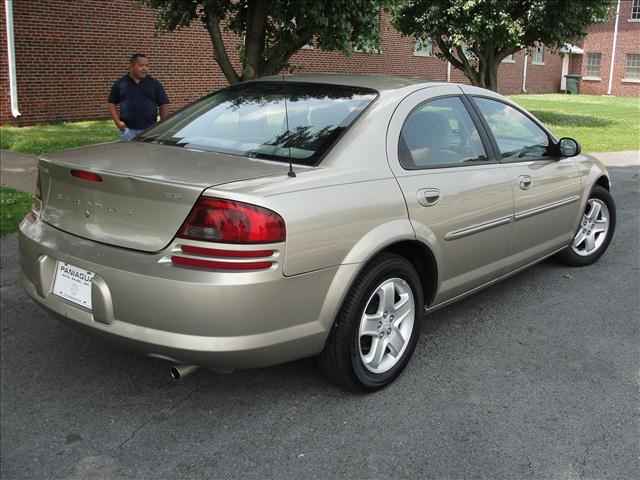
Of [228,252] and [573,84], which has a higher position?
[573,84]

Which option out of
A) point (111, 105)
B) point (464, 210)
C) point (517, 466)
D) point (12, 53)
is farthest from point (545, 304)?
point (12, 53)

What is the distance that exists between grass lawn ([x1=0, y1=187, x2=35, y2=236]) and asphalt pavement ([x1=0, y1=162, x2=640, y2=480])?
6.83ft

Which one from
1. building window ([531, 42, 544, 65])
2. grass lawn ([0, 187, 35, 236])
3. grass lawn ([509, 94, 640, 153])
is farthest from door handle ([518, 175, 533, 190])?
building window ([531, 42, 544, 65])

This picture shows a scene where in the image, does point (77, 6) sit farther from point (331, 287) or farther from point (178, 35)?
point (331, 287)

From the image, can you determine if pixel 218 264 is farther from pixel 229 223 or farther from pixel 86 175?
pixel 86 175

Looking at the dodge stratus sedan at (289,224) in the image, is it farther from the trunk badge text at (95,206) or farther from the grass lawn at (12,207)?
the grass lawn at (12,207)

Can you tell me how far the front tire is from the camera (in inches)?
122

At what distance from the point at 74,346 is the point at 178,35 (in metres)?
14.1

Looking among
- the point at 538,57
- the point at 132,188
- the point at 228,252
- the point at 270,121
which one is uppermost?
the point at 538,57

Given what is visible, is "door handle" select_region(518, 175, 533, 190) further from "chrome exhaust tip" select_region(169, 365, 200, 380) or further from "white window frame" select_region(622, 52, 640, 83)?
"white window frame" select_region(622, 52, 640, 83)

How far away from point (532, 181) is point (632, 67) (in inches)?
1452

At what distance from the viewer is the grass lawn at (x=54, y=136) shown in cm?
1081

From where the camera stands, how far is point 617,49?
120 ft

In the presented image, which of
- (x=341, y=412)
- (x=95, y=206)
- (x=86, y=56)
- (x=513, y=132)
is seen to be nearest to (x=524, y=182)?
(x=513, y=132)
